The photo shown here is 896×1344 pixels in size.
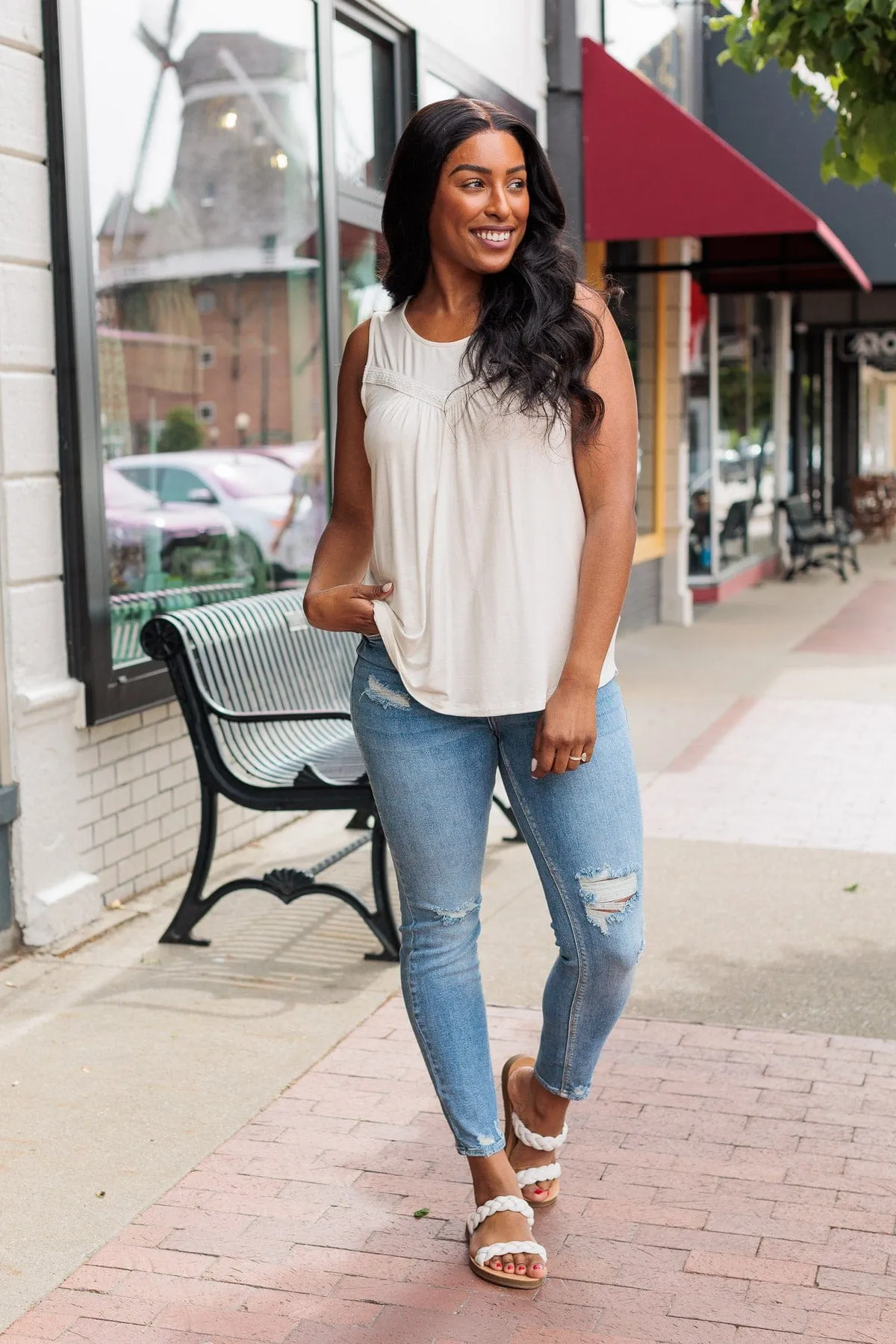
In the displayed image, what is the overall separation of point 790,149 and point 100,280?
10.2 metres

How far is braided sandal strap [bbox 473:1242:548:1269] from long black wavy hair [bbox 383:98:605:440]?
→ 145 centimetres

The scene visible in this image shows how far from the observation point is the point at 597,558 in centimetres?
280

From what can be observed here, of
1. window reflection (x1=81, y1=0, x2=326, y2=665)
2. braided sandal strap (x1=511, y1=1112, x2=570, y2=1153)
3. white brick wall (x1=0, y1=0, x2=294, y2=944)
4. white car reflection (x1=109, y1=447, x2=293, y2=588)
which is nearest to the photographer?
braided sandal strap (x1=511, y1=1112, x2=570, y2=1153)

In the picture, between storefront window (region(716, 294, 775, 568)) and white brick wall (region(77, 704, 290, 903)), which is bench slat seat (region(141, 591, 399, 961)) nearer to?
white brick wall (region(77, 704, 290, 903))

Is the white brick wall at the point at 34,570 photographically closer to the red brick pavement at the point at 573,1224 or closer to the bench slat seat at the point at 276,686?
the bench slat seat at the point at 276,686

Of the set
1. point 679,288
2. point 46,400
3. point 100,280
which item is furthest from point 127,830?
point 679,288

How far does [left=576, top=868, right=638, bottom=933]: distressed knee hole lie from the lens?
114 inches

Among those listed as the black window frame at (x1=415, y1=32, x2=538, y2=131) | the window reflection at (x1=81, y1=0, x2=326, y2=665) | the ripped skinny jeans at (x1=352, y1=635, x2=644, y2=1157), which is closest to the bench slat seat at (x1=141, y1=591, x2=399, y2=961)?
the window reflection at (x1=81, y1=0, x2=326, y2=665)

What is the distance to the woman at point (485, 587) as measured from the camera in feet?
9.14

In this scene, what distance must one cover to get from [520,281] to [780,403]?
1594 centimetres

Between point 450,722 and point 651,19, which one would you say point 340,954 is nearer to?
point 450,722

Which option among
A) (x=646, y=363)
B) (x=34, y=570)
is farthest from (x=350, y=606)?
(x=646, y=363)

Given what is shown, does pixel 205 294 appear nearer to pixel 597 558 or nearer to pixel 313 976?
pixel 313 976

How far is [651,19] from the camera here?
12.6m
